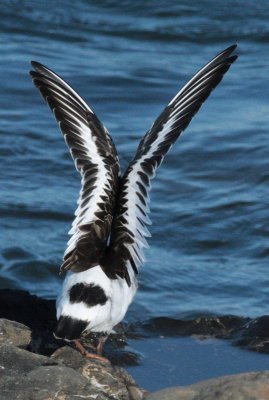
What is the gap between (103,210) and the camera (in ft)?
23.5

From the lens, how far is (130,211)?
7.18 m

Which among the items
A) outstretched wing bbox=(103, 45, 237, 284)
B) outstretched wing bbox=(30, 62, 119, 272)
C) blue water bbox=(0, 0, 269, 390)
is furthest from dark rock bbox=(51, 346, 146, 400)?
blue water bbox=(0, 0, 269, 390)

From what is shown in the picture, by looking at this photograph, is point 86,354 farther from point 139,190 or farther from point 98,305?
point 139,190

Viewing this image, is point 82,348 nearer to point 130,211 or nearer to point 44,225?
point 130,211

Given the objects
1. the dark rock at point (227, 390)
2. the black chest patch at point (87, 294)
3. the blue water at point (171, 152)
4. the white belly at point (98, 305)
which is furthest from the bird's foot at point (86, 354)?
the blue water at point (171, 152)

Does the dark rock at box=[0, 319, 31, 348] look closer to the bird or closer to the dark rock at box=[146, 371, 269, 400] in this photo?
the bird

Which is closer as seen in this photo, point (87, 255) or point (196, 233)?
point (87, 255)

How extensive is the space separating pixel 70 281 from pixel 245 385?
5.66 feet

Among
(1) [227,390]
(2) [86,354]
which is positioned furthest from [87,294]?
(1) [227,390]

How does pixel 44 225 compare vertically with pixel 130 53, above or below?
below

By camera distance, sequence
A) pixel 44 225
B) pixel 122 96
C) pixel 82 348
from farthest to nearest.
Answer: pixel 122 96 < pixel 44 225 < pixel 82 348

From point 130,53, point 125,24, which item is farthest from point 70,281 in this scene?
point 125,24

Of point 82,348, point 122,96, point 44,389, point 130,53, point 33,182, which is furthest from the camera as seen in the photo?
point 130,53

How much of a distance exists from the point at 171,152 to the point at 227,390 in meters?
6.93
